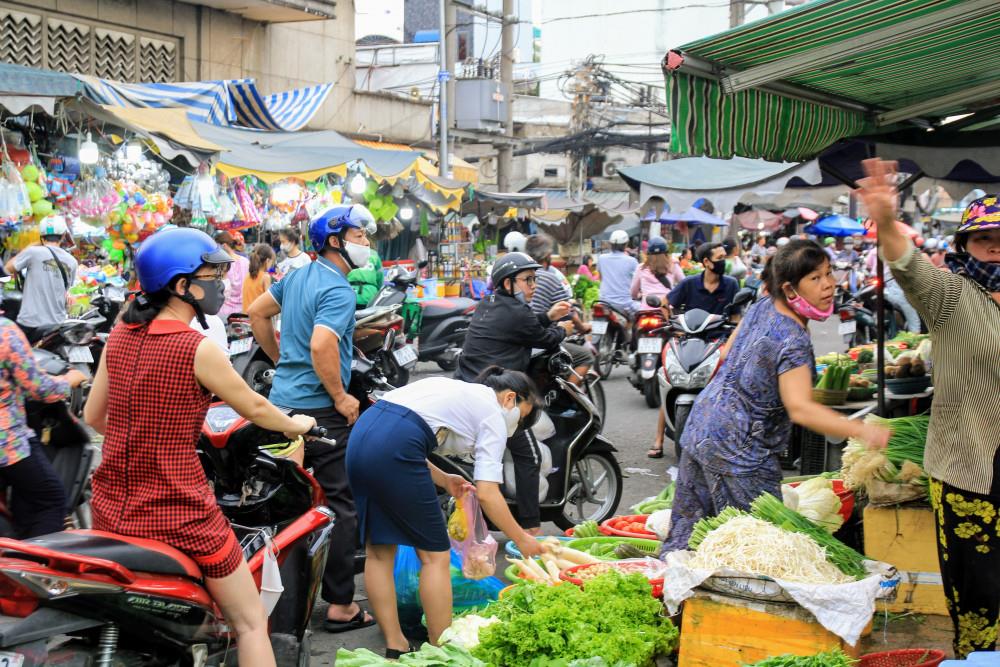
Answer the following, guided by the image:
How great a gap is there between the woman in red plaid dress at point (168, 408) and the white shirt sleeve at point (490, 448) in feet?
4.02

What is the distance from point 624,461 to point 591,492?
7.55 ft

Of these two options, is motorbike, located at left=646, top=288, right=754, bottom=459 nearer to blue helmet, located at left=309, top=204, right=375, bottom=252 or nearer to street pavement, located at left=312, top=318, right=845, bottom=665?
street pavement, located at left=312, top=318, right=845, bottom=665

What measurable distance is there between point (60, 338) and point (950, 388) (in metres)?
7.13

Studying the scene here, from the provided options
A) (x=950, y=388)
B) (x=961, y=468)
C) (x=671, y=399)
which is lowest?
(x=671, y=399)

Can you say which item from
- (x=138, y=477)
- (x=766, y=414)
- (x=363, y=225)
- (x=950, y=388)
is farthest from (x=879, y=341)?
(x=138, y=477)

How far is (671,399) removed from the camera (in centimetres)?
891

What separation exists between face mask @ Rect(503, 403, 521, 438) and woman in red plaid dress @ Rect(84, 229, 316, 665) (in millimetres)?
1442

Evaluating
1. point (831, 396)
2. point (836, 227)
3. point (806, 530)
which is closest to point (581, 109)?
point (836, 227)

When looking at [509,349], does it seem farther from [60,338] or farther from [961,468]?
[60,338]

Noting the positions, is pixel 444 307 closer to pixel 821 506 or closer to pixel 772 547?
pixel 821 506

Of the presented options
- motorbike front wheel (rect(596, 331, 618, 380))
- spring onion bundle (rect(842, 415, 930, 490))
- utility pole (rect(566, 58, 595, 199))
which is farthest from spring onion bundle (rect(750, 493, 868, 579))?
utility pole (rect(566, 58, 595, 199))

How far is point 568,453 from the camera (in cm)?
679

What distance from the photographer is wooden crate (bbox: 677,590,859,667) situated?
13.0 ft

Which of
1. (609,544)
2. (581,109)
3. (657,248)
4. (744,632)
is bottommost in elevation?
(609,544)
